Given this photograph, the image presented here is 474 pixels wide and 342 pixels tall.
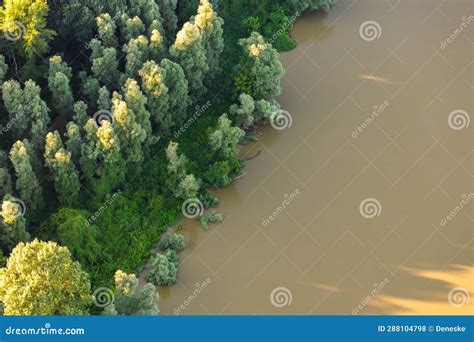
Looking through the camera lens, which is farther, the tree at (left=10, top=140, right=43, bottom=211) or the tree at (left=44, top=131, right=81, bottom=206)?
the tree at (left=44, top=131, right=81, bottom=206)

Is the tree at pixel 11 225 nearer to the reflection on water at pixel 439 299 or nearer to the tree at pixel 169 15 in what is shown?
the tree at pixel 169 15

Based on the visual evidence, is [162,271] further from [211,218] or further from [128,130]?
[128,130]

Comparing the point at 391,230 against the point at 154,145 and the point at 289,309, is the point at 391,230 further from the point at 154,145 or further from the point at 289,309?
the point at 154,145

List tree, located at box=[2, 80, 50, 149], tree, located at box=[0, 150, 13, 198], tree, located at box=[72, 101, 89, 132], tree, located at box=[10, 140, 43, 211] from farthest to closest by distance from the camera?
tree, located at box=[72, 101, 89, 132] < tree, located at box=[2, 80, 50, 149] < tree, located at box=[0, 150, 13, 198] < tree, located at box=[10, 140, 43, 211]

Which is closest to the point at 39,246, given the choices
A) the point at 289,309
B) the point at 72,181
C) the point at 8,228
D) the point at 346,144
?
the point at 8,228

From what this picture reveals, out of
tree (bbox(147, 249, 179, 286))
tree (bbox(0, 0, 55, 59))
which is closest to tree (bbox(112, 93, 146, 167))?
tree (bbox(0, 0, 55, 59))

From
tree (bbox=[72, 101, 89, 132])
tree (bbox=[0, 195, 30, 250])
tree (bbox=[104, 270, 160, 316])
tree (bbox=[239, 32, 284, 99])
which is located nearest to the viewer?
tree (bbox=[104, 270, 160, 316])

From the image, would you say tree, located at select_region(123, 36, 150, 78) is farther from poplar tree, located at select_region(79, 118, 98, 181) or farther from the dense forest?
poplar tree, located at select_region(79, 118, 98, 181)
